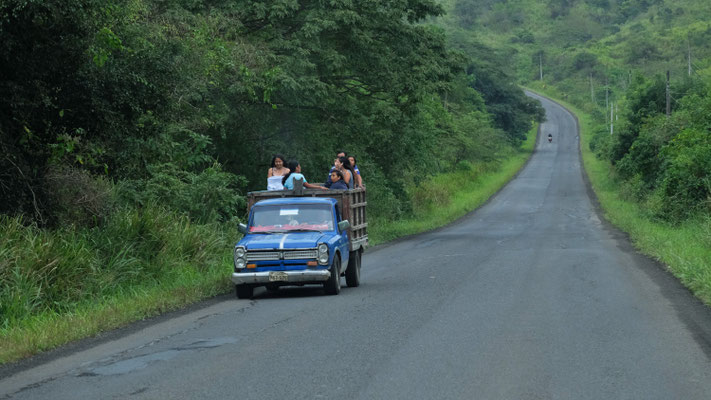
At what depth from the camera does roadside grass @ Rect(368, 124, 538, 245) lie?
108 ft

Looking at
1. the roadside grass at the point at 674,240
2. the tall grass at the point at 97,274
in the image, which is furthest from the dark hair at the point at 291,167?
the roadside grass at the point at 674,240

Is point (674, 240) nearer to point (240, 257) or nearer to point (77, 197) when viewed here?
point (240, 257)

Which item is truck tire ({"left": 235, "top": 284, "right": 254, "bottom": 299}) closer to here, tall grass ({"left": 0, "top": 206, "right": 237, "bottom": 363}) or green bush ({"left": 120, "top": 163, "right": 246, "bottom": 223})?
tall grass ({"left": 0, "top": 206, "right": 237, "bottom": 363})

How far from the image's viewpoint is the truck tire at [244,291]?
15117 millimetres

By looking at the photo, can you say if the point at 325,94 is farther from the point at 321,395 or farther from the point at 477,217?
the point at 321,395

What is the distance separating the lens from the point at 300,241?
14.9 m

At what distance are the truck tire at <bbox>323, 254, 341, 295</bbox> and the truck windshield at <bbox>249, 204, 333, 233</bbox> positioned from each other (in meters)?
0.81

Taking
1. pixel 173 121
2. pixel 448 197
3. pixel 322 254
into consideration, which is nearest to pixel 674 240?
pixel 322 254

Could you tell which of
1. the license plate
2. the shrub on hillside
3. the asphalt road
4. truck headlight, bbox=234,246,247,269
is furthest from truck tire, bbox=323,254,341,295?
the shrub on hillside

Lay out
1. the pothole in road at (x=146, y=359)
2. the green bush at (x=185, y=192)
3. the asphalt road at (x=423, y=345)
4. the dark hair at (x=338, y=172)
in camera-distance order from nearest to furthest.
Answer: the asphalt road at (x=423, y=345) → the pothole in road at (x=146, y=359) → the dark hair at (x=338, y=172) → the green bush at (x=185, y=192)

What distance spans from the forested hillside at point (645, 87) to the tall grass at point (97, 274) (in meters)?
17.6

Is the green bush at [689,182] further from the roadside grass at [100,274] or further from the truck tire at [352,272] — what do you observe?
the truck tire at [352,272]

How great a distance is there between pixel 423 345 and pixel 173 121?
10369 millimetres

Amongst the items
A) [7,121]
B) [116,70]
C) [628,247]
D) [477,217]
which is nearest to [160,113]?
[116,70]
